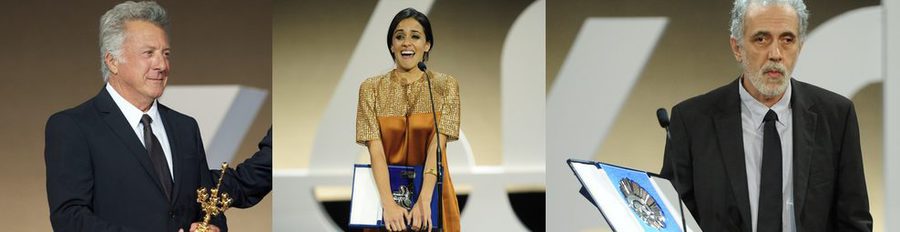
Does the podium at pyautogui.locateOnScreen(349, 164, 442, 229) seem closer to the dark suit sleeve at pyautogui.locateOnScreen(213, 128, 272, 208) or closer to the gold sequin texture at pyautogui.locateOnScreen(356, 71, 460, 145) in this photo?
the gold sequin texture at pyautogui.locateOnScreen(356, 71, 460, 145)

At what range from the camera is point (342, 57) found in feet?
14.8

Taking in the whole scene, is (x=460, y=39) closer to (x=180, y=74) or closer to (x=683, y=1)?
(x=683, y=1)

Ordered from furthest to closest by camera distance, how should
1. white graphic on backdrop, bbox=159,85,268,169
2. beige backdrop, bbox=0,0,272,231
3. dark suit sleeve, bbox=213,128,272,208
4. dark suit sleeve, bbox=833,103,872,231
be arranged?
beige backdrop, bbox=0,0,272,231 < white graphic on backdrop, bbox=159,85,268,169 < dark suit sleeve, bbox=213,128,272,208 < dark suit sleeve, bbox=833,103,872,231

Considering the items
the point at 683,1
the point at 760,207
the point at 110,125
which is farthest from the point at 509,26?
the point at 110,125

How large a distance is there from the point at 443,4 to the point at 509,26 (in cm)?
33

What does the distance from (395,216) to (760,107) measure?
1.65 metres

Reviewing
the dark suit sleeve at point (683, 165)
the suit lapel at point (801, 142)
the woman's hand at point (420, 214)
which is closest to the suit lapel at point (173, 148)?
the woman's hand at point (420, 214)

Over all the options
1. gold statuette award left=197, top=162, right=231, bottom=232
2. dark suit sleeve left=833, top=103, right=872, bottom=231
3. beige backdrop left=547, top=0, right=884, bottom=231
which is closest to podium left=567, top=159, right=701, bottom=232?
dark suit sleeve left=833, top=103, right=872, bottom=231

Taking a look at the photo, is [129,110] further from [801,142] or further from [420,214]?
[801,142]

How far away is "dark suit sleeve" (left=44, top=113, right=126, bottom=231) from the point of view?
326 centimetres

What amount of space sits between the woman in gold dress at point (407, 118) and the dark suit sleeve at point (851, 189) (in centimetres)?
167

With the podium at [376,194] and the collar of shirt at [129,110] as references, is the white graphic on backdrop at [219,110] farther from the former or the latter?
the collar of shirt at [129,110]

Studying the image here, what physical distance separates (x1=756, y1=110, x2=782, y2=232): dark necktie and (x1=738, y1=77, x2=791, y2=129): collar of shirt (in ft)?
0.14

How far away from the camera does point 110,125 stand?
3.46 meters
